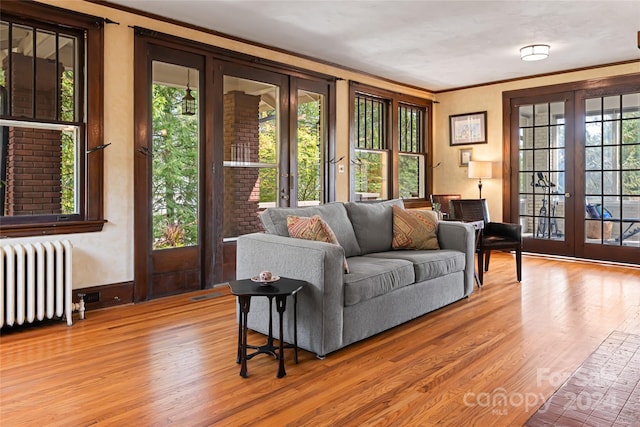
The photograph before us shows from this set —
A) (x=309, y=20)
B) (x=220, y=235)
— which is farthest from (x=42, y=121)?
(x=309, y=20)

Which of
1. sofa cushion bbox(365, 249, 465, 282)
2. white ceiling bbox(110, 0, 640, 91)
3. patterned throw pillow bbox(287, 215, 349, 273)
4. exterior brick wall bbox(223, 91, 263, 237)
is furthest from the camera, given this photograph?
exterior brick wall bbox(223, 91, 263, 237)

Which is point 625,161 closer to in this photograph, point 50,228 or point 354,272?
point 354,272

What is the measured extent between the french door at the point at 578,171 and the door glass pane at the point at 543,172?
0.04 feet

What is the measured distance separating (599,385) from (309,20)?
3624 millimetres

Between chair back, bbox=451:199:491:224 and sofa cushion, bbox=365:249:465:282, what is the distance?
1.45m

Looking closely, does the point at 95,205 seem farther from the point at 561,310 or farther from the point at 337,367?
the point at 561,310

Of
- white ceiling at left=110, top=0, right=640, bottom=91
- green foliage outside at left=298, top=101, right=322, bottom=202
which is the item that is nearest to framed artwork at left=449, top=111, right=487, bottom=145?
white ceiling at left=110, top=0, right=640, bottom=91

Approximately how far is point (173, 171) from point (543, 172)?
16.6ft

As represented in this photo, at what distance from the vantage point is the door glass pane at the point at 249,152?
4910mm

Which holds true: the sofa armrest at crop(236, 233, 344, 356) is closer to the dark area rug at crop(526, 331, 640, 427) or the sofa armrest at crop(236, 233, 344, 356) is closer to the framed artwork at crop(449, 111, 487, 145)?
the dark area rug at crop(526, 331, 640, 427)

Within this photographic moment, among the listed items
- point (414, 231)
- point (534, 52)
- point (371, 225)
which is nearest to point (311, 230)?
point (371, 225)

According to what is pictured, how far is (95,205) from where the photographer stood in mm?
3877

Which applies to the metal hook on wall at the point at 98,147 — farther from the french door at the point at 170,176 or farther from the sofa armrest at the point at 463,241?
the sofa armrest at the point at 463,241

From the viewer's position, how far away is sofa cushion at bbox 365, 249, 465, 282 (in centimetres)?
362
